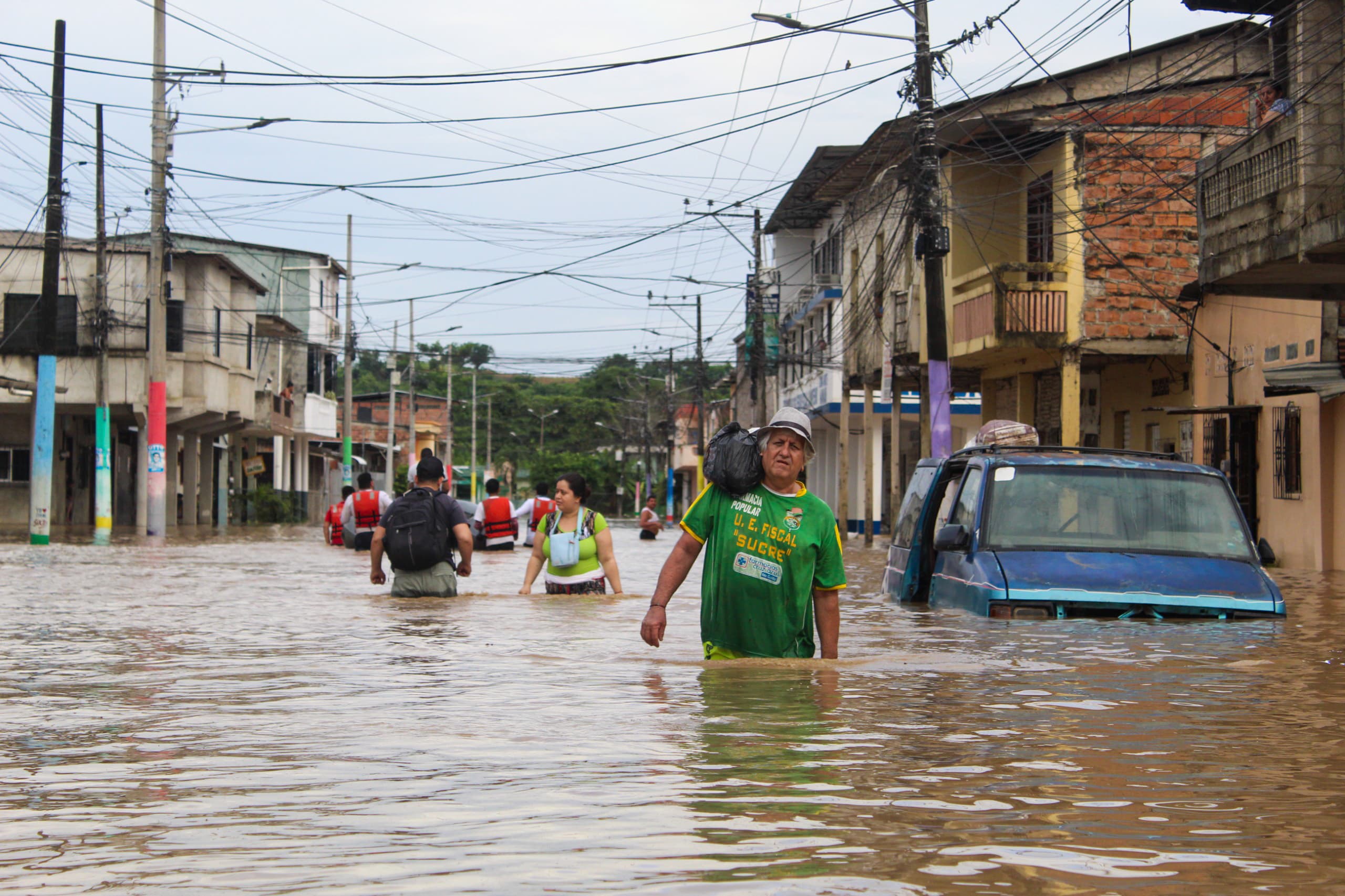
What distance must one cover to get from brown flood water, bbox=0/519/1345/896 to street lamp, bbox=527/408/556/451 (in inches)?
3592

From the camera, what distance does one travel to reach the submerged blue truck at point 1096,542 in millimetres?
A: 9820

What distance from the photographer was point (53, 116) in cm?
2841

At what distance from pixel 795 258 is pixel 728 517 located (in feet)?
163

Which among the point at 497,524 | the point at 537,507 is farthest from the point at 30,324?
the point at 537,507

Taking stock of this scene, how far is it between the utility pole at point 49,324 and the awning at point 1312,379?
1981 cm

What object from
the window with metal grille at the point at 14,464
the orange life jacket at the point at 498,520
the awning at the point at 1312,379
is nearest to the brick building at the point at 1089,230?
the awning at the point at 1312,379

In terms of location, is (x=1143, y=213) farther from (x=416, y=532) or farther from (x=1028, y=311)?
(x=416, y=532)

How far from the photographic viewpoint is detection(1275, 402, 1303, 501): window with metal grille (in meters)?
21.2

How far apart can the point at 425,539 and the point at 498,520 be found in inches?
589

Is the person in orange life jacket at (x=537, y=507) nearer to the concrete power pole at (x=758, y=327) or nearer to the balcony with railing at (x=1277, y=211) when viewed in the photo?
the balcony with railing at (x=1277, y=211)

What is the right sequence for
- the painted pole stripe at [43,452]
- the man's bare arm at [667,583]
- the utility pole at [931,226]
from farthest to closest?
the painted pole stripe at [43,452], the utility pole at [931,226], the man's bare arm at [667,583]

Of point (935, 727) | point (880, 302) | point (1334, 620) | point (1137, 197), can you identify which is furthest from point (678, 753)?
point (880, 302)

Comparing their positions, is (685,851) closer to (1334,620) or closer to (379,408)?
(1334,620)

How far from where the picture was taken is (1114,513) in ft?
34.9
